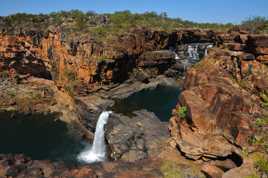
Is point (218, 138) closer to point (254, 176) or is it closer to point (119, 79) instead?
point (254, 176)

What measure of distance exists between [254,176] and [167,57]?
213ft

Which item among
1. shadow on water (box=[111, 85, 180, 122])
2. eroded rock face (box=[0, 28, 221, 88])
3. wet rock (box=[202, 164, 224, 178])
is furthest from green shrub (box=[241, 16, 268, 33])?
eroded rock face (box=[0, 28, 221, 88])

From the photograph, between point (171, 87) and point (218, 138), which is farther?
point (171, 87)

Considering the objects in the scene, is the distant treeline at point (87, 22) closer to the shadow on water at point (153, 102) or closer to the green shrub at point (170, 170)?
the shadow on water at point (153, 102)

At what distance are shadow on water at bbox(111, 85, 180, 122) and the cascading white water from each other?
3750 millimetres

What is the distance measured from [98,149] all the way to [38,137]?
12192 millimetres

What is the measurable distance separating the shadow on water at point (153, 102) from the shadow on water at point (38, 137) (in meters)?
9.78

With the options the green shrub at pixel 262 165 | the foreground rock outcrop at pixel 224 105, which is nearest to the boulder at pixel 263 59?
the foreground rock outcrop at pixel 224 105

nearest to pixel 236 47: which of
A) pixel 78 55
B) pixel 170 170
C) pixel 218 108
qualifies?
pixel 218 108

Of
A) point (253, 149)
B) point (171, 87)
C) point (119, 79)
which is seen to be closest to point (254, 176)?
point (253, 149)

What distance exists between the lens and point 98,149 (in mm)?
47719

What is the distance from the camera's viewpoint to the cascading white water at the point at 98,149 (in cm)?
4491

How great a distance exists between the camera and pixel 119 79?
7325 centimetres

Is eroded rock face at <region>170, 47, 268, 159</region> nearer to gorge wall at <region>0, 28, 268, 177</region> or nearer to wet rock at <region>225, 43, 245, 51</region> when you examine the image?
gorge wall at <region>0, 28, 268, 177</region>
